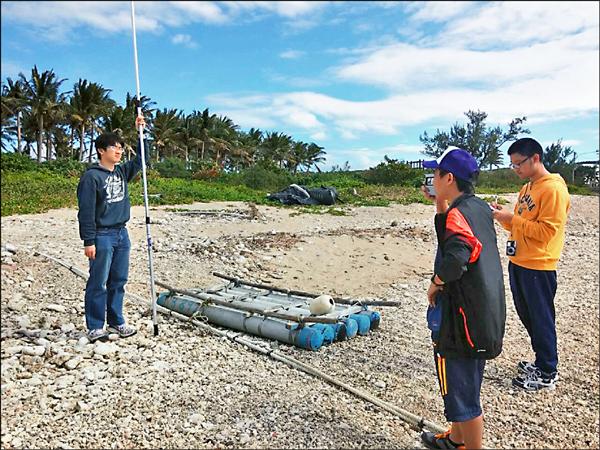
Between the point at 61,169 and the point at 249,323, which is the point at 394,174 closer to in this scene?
the point at 61,169

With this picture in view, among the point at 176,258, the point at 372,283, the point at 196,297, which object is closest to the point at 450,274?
the point at 196,297

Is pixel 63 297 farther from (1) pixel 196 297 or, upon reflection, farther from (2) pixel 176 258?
(2) pixel 176 258

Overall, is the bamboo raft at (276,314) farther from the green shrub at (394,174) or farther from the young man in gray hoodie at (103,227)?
the green shrub at (394,174)

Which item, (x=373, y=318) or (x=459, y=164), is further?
(x=373, y=318)

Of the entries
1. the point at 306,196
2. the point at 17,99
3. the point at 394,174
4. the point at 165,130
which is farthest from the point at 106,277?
the point at 165,130

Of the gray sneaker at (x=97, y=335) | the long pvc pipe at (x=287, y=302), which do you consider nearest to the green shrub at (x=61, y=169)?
the long pvc pipe at (x=287, y=302)

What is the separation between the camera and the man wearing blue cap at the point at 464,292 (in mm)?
2340

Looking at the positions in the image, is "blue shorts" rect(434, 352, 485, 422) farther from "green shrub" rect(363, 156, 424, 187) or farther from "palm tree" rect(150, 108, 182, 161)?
"palm tree" rect(150, 108, 182, 161)

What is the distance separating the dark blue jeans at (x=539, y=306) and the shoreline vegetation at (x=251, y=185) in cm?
835

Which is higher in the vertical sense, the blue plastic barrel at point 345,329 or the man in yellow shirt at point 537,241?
the man in yellow shirt at point 537,241

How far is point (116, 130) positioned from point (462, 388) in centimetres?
2613

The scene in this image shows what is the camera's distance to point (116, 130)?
2592 centimetres

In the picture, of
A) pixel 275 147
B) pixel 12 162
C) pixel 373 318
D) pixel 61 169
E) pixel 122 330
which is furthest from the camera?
pixel 275 147

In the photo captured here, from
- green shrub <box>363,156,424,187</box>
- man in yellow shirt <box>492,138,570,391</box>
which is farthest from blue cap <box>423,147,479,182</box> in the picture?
green shrub <box>363,156,424,187</box>
